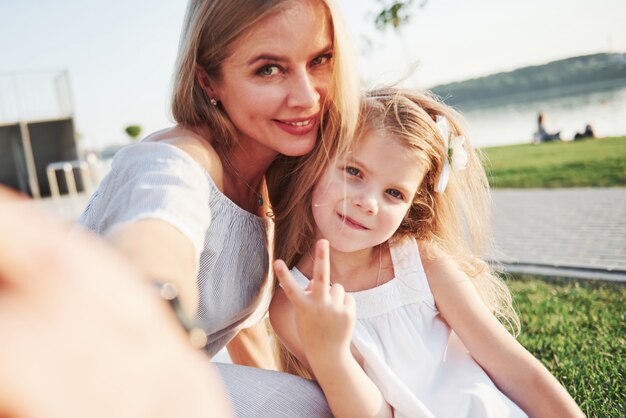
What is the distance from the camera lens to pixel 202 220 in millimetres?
1521

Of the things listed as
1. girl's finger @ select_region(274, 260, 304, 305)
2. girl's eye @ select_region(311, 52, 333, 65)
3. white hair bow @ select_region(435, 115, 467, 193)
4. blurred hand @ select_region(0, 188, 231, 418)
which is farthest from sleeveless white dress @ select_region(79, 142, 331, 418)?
white hair bow @ select_region(435, 115, 467, 193)

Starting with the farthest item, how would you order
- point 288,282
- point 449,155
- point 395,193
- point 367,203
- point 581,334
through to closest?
point 581,334
point 449,155
point 395,193
point 367,203
point 288,282

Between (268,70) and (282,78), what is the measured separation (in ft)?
0.21

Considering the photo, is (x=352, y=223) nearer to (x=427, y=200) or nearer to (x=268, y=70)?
(x=427, y=200)

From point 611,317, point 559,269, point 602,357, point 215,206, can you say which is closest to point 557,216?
point 559,269

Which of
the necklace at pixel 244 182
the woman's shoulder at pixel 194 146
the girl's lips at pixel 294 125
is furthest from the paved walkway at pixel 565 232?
the woman's shoulder at pixel 194 146

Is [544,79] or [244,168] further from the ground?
[244,168]

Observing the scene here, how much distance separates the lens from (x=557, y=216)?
693 cm

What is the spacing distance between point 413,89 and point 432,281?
0.97 metres

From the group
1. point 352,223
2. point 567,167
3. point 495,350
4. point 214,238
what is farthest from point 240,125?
point 567,167

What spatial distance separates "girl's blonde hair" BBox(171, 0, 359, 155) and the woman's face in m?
0.03

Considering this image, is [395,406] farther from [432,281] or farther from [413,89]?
[413,89]

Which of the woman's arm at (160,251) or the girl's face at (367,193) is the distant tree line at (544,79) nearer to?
the girl's face at (367,193)

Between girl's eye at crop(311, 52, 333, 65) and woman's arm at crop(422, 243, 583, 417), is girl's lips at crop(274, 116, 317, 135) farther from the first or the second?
woman's arm at crop(422, 243, 583, 417)
